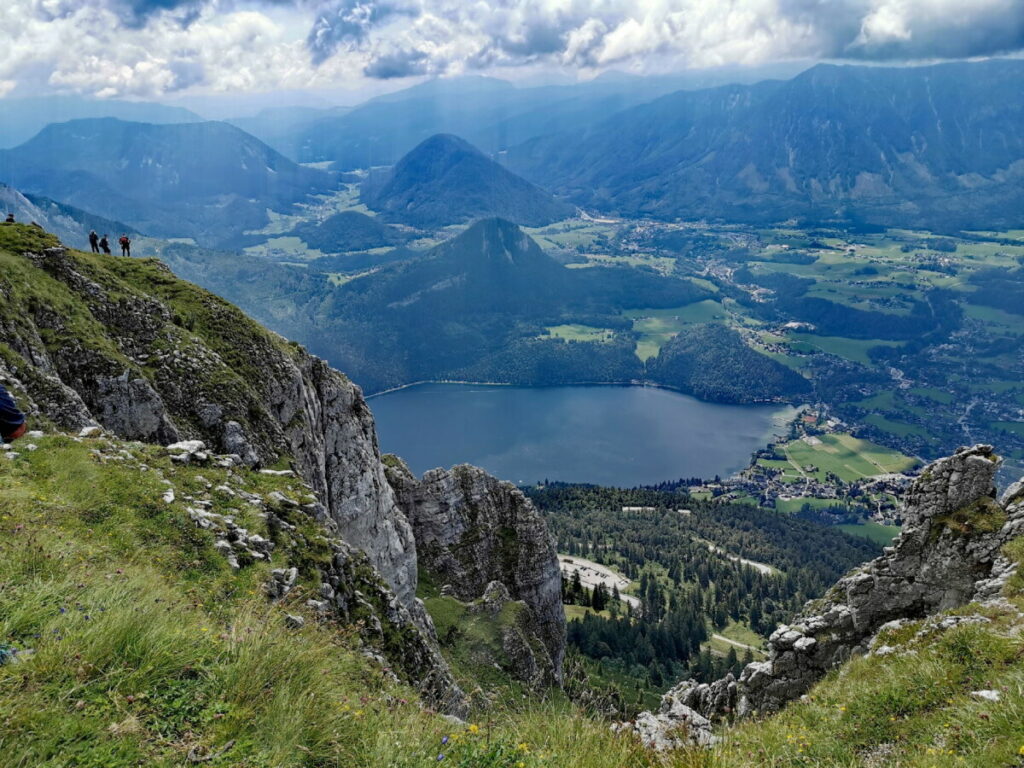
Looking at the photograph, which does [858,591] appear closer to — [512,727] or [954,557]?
[954,557]

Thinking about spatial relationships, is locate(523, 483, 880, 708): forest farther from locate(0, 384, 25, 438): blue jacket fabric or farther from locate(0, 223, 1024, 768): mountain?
locate(0, 384, 25, 438): blue jacket fabric

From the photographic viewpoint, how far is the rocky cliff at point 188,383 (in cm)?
2655

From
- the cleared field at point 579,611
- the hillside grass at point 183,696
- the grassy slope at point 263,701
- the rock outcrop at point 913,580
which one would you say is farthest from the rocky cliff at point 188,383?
the cleared field at point 579,611

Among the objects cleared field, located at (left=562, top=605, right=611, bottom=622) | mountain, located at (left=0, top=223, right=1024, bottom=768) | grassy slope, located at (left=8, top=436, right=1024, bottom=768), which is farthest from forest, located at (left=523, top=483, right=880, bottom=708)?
grassy slope, located at (left=8, top=436, right=1024, bottom=768)

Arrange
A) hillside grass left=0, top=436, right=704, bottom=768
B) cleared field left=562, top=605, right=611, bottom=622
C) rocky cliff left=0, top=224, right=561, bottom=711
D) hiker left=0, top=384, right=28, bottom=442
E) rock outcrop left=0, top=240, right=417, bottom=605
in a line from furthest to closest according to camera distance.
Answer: cleared field left=562, top=605, right=611, bottom=622
rock outcrop left=0, top=240, right=417, bottom=605
rocky cliff left=0, top=224, right=561, bottom=711
hiker left=0, top=384, right=28, bottom=442
hillside grass left=0, top=436, right=704, bottom=768

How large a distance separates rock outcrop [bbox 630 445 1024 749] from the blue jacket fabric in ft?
73.5

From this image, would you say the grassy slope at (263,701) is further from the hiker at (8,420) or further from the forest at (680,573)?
the forest at (680,573)

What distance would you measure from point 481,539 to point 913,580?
39.4 metres

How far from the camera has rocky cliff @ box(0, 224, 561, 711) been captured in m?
26.5

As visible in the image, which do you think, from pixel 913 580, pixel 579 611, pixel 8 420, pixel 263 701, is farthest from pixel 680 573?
pixel 263 701

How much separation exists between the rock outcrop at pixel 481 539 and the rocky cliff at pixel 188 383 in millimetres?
8658

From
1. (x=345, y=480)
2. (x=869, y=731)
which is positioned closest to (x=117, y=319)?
(x=345, y=480)

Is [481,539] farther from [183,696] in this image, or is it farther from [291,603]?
[183,696]

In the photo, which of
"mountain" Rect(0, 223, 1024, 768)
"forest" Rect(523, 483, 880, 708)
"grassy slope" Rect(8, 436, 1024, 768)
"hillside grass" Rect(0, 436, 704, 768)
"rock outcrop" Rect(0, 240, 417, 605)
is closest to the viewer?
"hillside grass" Rect(0, 436, 704, 768)
